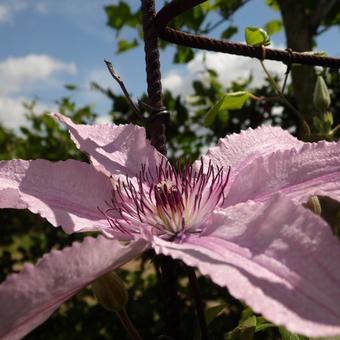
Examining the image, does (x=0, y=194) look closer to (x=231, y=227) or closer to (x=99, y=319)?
(x=231, y=227)

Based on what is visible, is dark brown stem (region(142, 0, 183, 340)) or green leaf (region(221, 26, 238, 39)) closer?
dark brown stem (region(142, 0, 183, 340))

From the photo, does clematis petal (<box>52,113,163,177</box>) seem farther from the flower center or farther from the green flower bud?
the green flower bud

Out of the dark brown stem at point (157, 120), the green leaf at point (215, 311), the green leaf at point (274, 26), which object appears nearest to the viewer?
the dark brown stem at point (157, 120)

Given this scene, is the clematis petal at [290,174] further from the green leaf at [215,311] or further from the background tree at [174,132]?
the background tree at [174,132]

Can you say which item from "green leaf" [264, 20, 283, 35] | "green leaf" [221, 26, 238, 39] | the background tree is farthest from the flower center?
"green leaf" [264, 20, 283, 35]

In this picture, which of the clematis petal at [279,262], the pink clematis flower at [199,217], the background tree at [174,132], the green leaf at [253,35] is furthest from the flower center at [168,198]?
the background tree at [174,132]

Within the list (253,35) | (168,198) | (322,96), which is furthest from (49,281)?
(322,96)

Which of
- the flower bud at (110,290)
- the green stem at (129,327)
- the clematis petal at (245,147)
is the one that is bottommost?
the green stem at (129,327)
